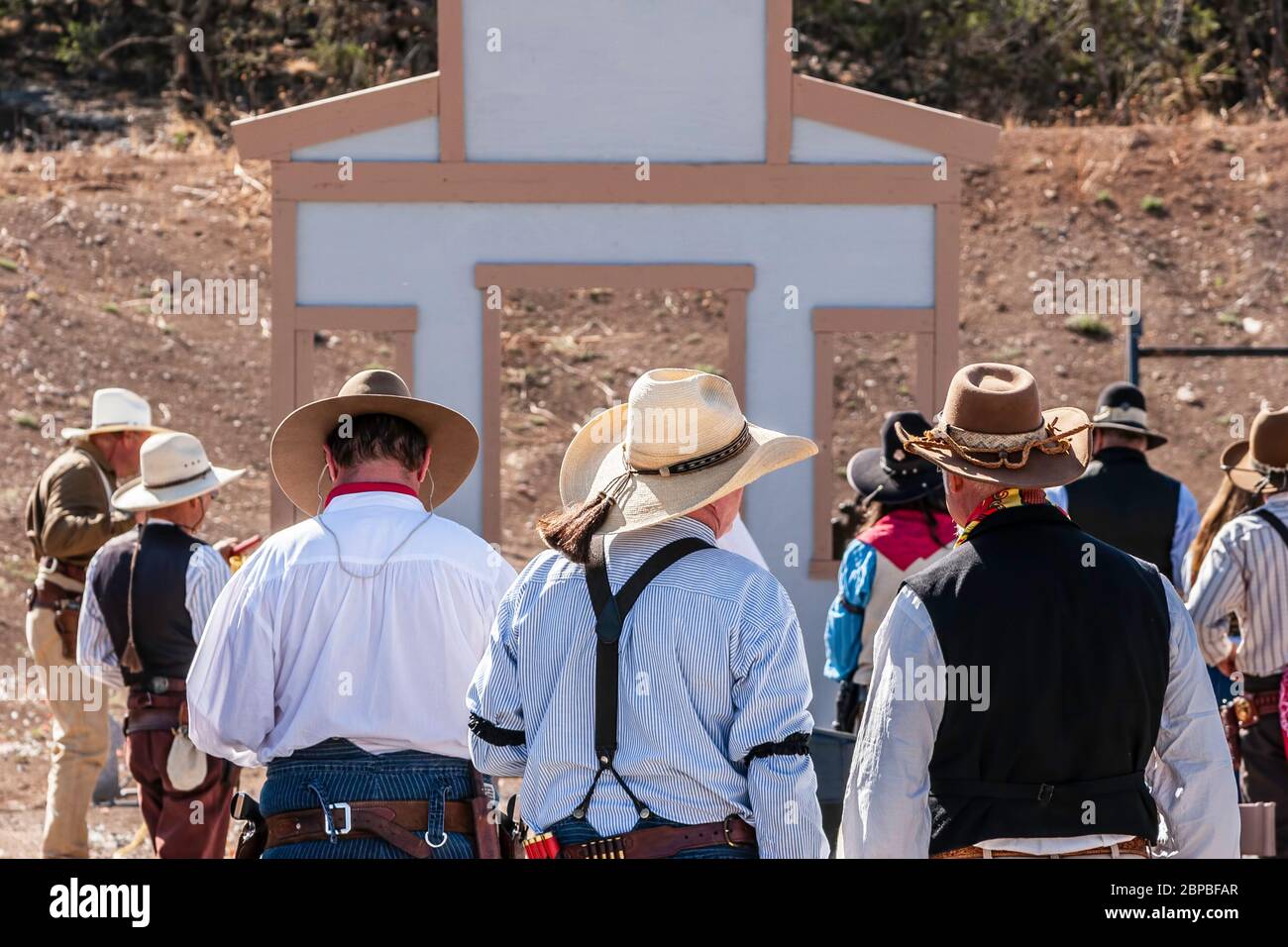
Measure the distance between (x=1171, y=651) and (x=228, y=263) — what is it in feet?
58.7

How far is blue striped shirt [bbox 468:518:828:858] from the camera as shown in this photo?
3207 millimetres

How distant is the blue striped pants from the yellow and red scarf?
133 cm

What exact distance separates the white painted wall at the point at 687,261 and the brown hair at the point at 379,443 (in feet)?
14.6

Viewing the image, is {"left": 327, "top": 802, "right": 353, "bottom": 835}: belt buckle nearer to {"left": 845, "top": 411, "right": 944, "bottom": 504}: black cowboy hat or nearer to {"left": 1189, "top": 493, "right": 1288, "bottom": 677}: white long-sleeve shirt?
{"left": 845, "top": 411, "right": 944, "bottom": 504}: black cowboy hat

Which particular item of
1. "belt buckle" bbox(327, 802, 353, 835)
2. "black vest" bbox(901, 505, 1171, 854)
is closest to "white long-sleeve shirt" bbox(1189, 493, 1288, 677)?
"black vest" bbox(901, 505, 1171, 854)

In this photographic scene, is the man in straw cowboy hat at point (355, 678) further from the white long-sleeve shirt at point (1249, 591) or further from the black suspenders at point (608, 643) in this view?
the white long-sleeve shirt at point (1249, 591)

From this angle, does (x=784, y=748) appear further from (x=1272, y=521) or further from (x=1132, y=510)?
(x=1132, y=510)

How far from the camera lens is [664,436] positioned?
3525mm

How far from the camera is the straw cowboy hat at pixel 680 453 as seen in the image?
11.2 ft

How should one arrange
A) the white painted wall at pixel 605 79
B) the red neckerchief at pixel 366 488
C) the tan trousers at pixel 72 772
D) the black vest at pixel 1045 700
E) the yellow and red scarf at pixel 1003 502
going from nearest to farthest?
the black vest at pixel 1045 700, the yellow and red scarf at pixel 1003 502, the red neckerchief at pixel 366 488, the tan trousers at pixel 72 772, the white painted wall at pixel 605 79

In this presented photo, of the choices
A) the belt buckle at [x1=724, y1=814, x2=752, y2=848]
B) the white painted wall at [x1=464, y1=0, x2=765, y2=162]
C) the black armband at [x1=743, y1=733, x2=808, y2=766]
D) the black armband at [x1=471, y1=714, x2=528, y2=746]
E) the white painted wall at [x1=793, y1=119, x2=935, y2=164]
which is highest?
the white painted wall at [x1=464, y1=0, x2=765, y2=162]

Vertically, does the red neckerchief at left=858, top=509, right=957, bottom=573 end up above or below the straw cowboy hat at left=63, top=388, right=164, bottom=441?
below

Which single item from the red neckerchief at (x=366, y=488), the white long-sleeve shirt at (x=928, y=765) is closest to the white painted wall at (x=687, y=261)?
the red neckerchief at (x=366, y=488)

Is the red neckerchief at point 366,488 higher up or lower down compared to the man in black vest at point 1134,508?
higher up
